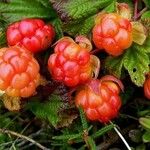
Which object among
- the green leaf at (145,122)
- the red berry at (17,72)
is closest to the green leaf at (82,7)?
the red berry at (17,72)

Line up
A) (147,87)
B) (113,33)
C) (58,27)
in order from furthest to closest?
(58,27)
(147,87)
(113,33)

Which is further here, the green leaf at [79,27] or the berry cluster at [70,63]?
the green leaf at [79,27]

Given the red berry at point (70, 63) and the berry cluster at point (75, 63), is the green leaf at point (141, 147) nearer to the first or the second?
the berry cluster at point (75, 63)

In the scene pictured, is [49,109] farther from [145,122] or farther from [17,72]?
[145,122]

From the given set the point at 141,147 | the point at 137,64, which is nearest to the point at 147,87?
the point at 137,64

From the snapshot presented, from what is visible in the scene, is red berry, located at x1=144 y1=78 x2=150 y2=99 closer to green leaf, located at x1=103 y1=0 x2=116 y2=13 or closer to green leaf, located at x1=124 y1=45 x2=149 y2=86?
green leaf, located at x1=124 y1=45 x2=149 y2=86

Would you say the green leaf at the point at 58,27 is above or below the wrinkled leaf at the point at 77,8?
below

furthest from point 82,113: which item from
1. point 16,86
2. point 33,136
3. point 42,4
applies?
point 42,4
